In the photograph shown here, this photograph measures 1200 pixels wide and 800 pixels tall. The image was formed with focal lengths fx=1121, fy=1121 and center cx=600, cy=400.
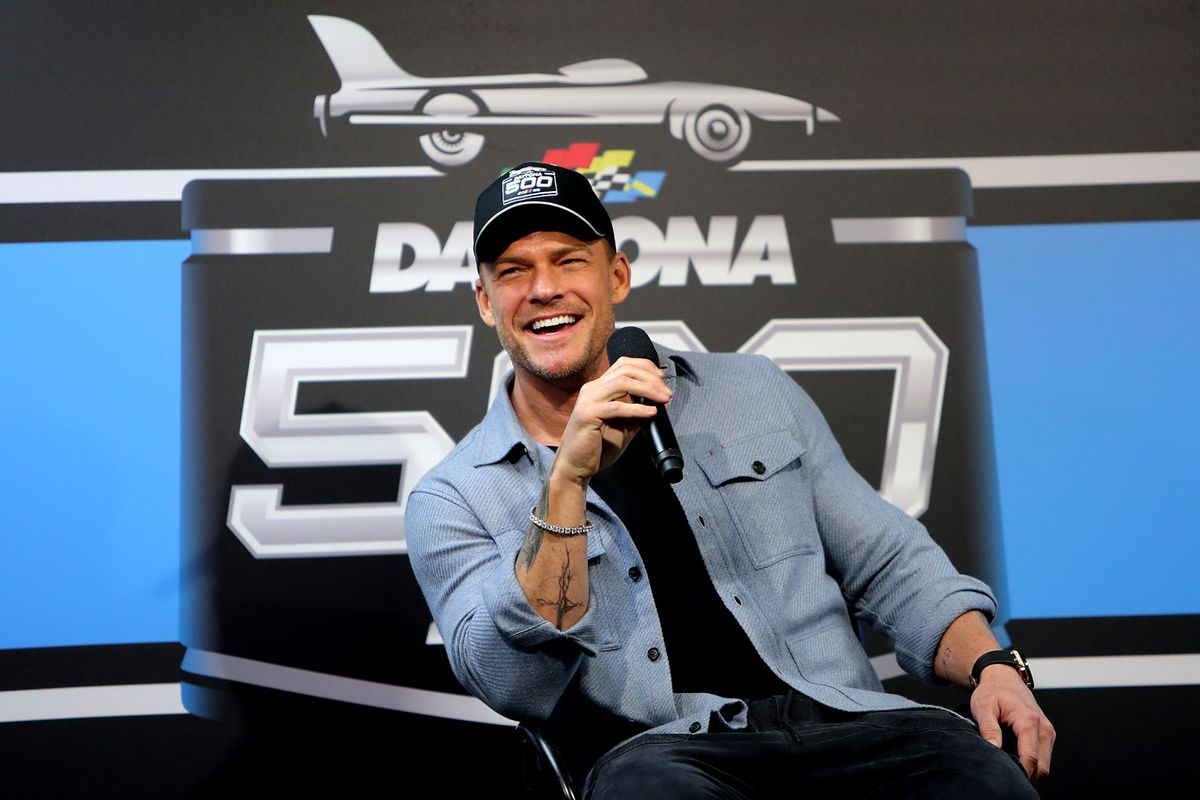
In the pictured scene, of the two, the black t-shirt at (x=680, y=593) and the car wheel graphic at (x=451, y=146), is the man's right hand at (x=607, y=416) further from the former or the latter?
the car wheel graphic at (x=451, y=146)

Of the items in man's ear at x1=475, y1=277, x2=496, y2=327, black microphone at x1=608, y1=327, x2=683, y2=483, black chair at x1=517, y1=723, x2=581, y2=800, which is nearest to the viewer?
black microphone at x1=608, y1=327, x2=683, y2=483

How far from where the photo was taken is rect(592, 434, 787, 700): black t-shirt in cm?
180

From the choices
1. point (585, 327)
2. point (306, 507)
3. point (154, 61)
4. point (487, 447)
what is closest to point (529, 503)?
point (487, 447)

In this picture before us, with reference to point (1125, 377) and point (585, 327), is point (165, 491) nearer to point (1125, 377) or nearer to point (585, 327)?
point (585, 327)

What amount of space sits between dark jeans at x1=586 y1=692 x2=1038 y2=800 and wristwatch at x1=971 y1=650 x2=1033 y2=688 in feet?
0.25

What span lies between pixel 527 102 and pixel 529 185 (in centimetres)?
85

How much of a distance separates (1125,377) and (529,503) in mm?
1668

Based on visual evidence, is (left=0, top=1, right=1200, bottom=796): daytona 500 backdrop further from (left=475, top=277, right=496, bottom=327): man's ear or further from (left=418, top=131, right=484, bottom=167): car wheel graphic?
(left=475, top=277, right=496, bottom=327): man's ear

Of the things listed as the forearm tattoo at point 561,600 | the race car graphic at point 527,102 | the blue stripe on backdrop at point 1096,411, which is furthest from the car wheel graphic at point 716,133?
the forearm tattoo at point 561,600

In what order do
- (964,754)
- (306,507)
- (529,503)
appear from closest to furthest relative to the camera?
(964,754) < (529,503) < (306,507)

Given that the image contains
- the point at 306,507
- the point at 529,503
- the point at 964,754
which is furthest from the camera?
the point at 306,507

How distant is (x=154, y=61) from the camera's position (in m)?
2.74

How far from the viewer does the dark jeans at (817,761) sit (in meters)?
1.54

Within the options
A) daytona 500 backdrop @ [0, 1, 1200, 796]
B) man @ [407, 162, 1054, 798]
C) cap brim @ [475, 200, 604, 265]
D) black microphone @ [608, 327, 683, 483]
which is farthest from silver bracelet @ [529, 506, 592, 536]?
daytona 500 backdrop @ [0, 1, 1200, 796]
